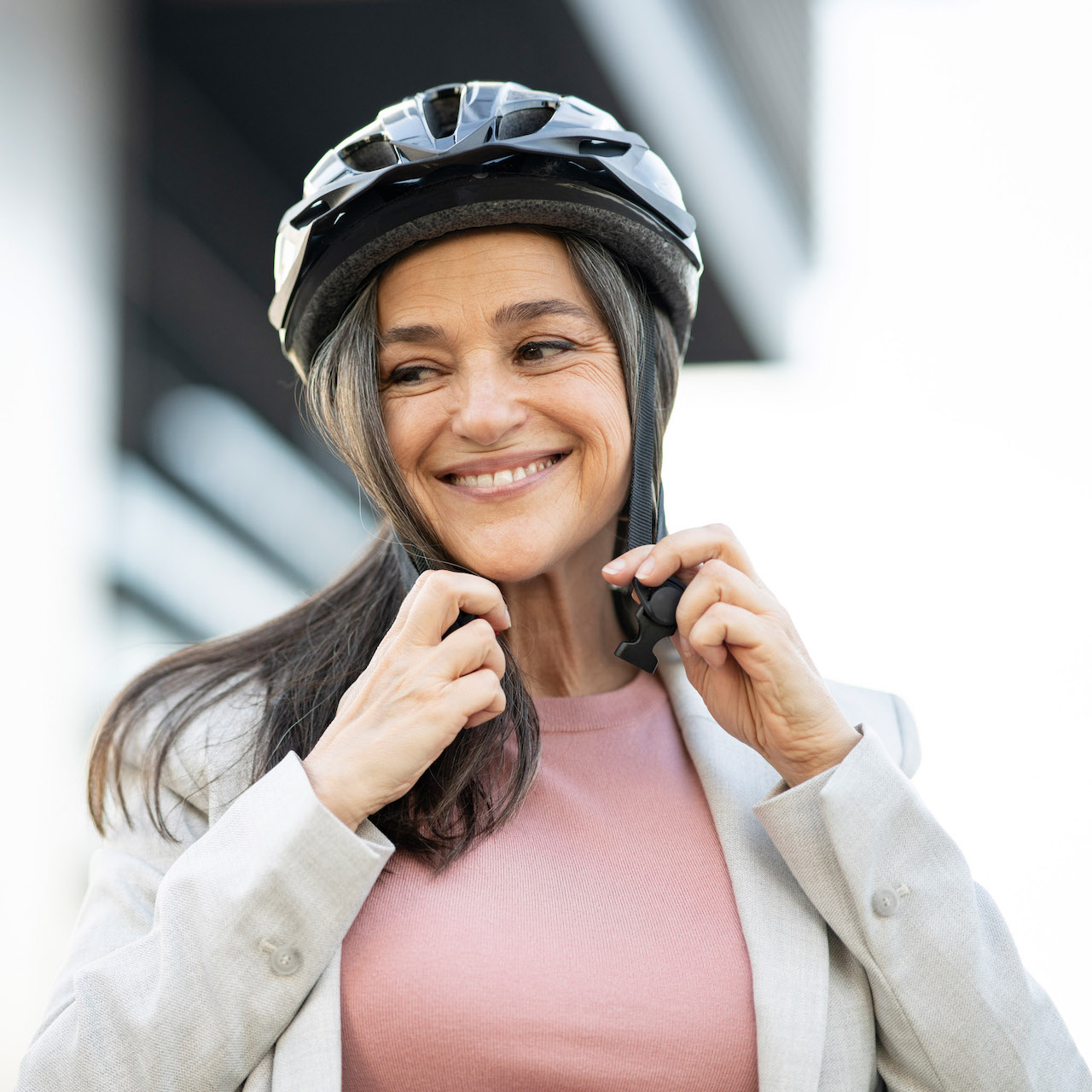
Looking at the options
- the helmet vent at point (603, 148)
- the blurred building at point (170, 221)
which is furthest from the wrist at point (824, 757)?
the blurred building at point (170, 221)

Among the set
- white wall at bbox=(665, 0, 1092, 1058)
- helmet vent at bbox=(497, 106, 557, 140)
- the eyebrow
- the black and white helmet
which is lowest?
white wall at bbox=(665, 0, 1092, 1058)

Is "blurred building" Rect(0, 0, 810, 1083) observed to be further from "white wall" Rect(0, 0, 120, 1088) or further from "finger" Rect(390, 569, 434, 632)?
"finger" Rect(390, 569, 434, 632)

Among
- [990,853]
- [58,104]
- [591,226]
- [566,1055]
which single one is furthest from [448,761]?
[990,853]

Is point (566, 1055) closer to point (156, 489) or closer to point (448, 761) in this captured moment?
point (448, 761)

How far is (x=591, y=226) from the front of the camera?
2000 mm

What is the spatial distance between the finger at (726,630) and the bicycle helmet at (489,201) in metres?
0.14

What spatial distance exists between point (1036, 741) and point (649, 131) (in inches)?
139

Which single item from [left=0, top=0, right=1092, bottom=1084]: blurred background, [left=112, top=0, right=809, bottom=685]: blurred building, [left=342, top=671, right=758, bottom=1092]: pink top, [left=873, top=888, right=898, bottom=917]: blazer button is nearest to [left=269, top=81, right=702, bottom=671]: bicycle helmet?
[left=342, top=671, right=758, bottom=1092]: pink top

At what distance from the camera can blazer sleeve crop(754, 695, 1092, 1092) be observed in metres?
1.62

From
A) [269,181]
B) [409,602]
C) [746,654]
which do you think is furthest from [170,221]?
[746,654]

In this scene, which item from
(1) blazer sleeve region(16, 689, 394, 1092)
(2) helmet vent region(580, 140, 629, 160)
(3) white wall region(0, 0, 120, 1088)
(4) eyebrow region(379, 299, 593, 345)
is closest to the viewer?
(1) blazer sleeve region(16, 689, 394, 1092)

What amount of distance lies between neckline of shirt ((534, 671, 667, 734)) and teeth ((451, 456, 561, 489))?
428 millimetres

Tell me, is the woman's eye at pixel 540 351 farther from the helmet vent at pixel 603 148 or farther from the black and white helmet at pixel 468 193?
the helmet vent at pixel 603 148

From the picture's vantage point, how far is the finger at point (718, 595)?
176cm
